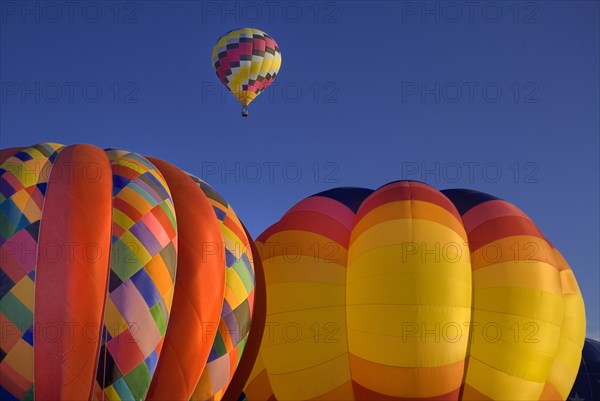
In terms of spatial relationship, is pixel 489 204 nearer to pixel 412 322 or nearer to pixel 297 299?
pixel 412 322

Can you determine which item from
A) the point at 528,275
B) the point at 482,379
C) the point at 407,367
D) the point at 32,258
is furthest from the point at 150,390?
the point at 528,275

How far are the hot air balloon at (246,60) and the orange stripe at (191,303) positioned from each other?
37.7ft

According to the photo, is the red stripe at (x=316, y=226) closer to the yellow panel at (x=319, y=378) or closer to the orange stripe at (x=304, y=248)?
the orange stripe at (x=304, y=248)

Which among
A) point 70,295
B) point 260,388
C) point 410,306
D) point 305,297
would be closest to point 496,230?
point 410,306

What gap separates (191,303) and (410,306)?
261 centimetres

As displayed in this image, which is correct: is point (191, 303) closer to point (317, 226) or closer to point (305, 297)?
point (305, 297)

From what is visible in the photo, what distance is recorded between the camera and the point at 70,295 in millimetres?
7965

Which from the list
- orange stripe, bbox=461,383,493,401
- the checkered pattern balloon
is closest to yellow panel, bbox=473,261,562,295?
orange stripe, bbox=461,383,493,401

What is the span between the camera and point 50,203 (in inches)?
328

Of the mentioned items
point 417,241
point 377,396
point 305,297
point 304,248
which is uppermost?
point 417,241

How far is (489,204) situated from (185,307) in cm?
441

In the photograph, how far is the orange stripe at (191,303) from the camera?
862 centimetres

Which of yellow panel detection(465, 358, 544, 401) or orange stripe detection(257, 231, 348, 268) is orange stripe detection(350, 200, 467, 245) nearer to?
orange stripe detection(257, 231, 348, 268)

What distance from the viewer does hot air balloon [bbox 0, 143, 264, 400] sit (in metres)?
7.94
